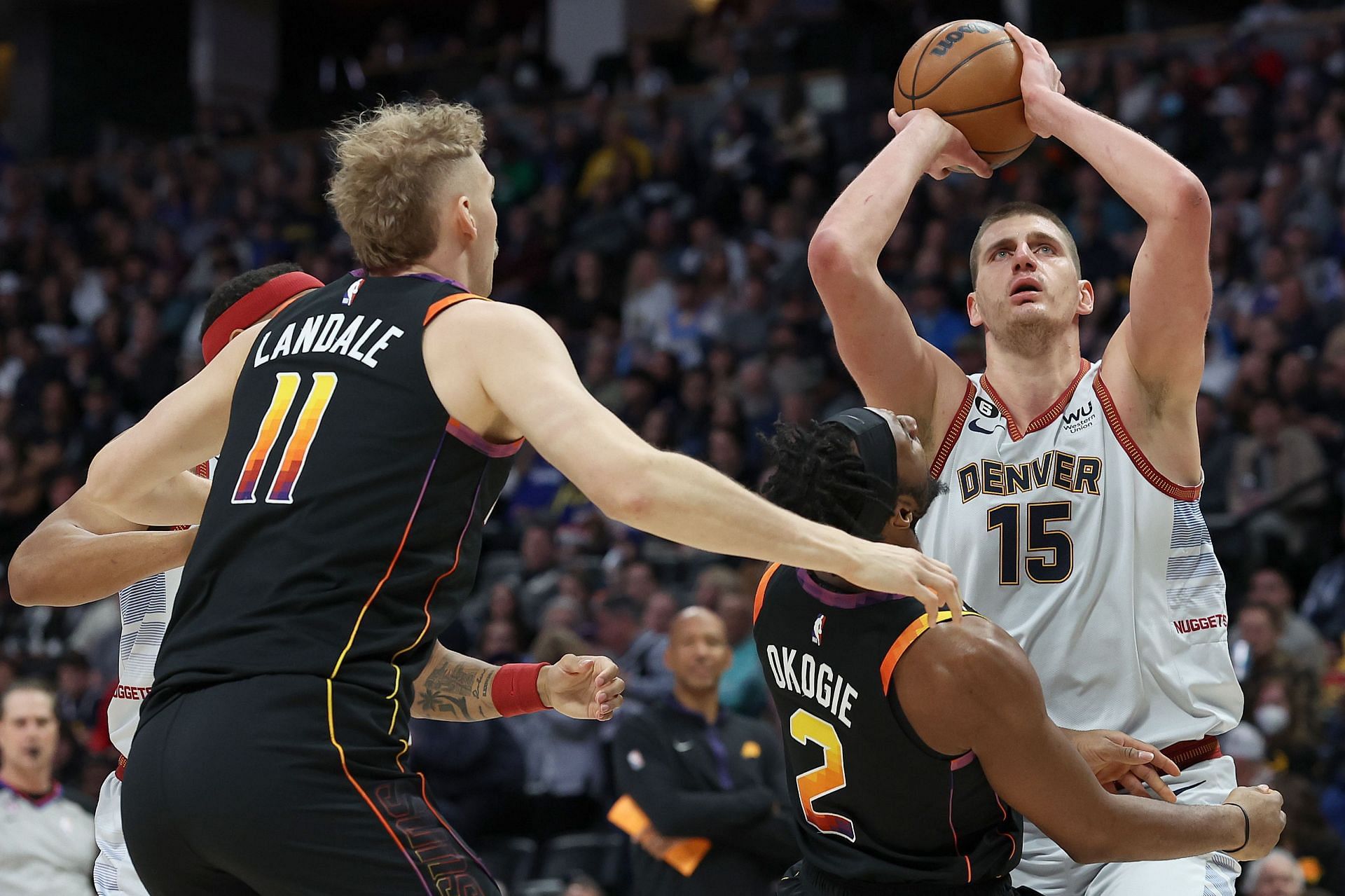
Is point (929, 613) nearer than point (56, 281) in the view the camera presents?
Yes

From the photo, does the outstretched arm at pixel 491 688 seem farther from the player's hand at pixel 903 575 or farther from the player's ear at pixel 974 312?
the player's ear at pixel 974 312

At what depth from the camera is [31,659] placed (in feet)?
37.8

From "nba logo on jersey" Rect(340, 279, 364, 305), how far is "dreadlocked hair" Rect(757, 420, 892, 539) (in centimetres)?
98

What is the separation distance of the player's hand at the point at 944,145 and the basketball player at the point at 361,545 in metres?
1.76

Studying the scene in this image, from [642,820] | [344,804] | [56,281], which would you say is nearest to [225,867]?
[344,804]

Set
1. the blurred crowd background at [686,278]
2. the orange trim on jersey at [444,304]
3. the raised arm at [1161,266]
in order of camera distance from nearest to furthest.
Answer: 1. the orange trim on jersey at [444,304]
2. the raised arm at [1161,266]
3. the blurred crowd background at [686,278]

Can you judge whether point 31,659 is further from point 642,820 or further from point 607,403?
point 642,820

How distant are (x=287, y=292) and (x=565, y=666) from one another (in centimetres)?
147

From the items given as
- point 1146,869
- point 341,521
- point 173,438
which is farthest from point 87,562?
point 1146,869

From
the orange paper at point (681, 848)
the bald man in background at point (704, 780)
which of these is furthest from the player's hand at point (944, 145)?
the orange paper at point (681, 848)

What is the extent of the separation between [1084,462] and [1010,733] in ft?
3.77

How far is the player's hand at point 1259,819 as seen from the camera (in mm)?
3559

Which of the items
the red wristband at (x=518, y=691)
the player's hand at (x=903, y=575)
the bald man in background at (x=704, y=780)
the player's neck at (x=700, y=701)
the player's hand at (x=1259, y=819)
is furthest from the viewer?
the player's neck at (x=700, y=701)

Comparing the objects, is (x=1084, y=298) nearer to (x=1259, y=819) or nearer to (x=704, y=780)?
(x=1259, y=819)
